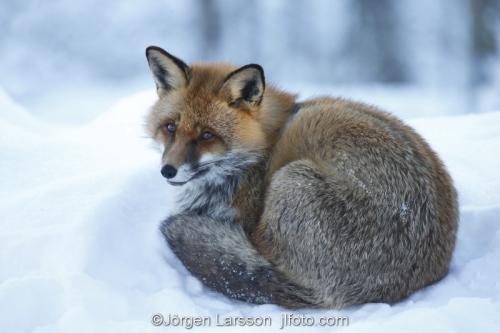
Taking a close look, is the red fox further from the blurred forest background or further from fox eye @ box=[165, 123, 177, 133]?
the blurred forest background

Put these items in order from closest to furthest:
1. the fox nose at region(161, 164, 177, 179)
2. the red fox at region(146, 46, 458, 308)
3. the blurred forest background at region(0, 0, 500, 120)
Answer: the red fox at region(146, 46, 458, 308) < the fox nose at region(161, 164, 177, 179) < the blurred forest background at region(0, 0, 500, 120)

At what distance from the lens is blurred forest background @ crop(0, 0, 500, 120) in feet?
38.4

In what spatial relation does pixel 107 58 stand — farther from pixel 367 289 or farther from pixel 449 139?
pixel 367 289

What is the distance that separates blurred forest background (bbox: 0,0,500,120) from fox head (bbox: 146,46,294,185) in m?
7.87

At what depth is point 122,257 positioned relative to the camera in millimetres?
2996

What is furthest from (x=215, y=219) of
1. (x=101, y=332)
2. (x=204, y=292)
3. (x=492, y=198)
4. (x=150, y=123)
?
(x=492, y=198)

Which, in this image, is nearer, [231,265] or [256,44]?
[231,265]

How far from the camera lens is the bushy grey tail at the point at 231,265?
289 cm

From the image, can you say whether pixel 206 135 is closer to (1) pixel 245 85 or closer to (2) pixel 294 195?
(1) pixel 245 85

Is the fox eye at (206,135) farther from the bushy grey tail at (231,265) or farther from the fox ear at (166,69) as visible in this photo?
the bushy grey tail at (231,265)

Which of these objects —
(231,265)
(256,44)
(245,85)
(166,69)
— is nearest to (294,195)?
(231,265)

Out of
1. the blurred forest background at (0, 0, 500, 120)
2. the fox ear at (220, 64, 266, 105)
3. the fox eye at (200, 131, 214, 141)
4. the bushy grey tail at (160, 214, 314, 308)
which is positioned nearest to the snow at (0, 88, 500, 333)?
the bushy grey tail at (160, 214, 314, 308)

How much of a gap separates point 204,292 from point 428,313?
3.89 ft

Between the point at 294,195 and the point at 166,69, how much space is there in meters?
1.18
